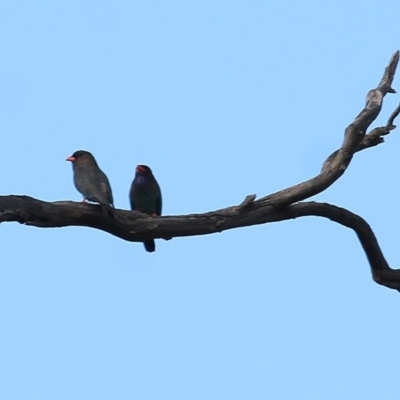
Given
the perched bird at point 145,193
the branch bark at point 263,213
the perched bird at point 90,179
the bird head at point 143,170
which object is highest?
the bird head at point 143,170

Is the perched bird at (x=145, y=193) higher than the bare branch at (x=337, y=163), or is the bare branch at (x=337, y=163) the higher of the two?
the perched bird at (x=145, y=193)

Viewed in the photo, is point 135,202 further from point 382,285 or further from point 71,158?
point 382,285

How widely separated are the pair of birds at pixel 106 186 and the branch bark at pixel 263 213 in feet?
0.58

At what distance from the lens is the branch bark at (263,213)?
5.79m

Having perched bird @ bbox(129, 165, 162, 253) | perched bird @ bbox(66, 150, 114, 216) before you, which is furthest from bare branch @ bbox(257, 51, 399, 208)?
perched bird @ bbox(129, 165, 162, 253)

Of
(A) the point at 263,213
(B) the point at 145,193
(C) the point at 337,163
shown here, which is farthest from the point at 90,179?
(B) the point at 145,193

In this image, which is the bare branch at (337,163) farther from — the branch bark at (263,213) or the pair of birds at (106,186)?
the pair of birds at (106,186)

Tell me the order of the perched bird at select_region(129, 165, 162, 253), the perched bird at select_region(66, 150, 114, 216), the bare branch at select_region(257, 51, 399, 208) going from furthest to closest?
the perched bird at select_region(129, 165, 162, 253), the perched bird at select_region(66, 150, 114, 216), the bare branch at select_region(257, 51, 399, 208)

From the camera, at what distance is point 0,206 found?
219 inches

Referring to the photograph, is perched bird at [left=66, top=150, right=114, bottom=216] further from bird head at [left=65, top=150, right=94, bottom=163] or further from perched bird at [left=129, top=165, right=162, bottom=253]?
perched bird at [left=129, top=165, right=162, bottom=253]

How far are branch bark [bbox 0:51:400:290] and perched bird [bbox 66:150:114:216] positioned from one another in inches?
13.6

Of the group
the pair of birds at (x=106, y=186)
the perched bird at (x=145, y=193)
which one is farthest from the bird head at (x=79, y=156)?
the perched bird at (x=145, y=193)

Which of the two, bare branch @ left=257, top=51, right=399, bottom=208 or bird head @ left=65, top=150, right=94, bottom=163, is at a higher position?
bird head @ left=65, top=150, right=94, bottom=163

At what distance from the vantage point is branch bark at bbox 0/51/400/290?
5.79 metres
